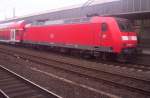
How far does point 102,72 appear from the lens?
13109 millimetres

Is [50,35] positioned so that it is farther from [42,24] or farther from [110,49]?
[110,49]

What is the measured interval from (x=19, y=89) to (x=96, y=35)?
9005 mm

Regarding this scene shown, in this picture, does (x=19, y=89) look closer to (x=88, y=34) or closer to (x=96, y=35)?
(x=96, y=35)

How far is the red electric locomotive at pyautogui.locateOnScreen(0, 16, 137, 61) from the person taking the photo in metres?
16.3

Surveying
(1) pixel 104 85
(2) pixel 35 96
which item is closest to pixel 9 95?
(2) pixel 35 96

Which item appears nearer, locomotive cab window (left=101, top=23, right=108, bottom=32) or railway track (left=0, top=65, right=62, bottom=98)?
railway track (left=0, top=65, right=62, bottom=98)

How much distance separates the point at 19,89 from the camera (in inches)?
380

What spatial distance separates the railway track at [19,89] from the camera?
8734 millimetres

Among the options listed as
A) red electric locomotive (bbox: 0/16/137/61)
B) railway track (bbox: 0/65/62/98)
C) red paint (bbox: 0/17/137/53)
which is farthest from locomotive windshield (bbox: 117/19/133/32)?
railway track (bbox: 0/65/62/98)

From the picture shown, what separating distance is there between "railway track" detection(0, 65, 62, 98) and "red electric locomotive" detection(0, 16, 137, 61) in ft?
23.4

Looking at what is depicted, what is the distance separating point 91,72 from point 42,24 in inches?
528

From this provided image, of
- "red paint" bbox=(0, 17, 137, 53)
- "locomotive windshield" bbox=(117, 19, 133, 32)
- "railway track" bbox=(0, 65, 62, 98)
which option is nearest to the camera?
"railway track" bbox=(0, 65, 62, 98)

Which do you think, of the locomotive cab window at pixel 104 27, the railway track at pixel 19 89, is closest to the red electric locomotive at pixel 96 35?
the locomotive cab window at pixel 104 27

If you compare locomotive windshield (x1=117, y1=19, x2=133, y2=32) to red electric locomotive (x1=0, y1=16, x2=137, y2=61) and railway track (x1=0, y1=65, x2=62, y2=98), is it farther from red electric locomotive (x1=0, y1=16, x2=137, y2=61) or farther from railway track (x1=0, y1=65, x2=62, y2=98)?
railway track (x1=0, y1=65, x2=62, y2=98)
